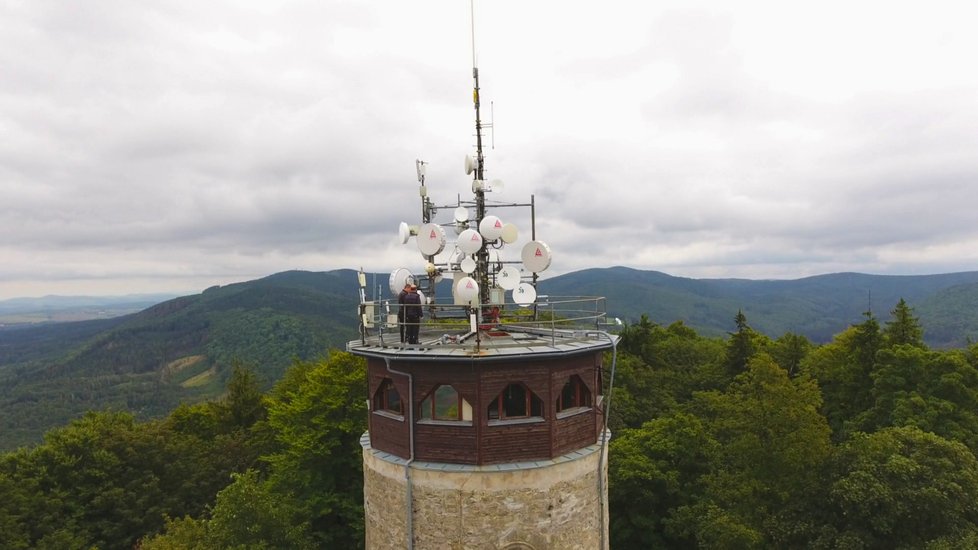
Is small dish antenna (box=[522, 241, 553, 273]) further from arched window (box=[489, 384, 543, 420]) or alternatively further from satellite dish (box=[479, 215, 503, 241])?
arched window (box=[489, 384, 543, 420])

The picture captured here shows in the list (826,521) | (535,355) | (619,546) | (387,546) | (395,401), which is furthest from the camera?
(619,546)

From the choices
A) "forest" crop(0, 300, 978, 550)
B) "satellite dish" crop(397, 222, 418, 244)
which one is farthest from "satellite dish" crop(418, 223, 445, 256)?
"forest" crop(0, 300, 978, 550)

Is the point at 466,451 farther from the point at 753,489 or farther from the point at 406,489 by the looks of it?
the point at 753,489

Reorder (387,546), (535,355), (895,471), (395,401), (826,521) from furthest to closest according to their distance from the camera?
(826,521)
(895,471)
(395,401)
(387,546)
(535,355)

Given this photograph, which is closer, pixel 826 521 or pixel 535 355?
pixel 535 355

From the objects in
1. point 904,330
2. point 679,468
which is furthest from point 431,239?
point 904,330

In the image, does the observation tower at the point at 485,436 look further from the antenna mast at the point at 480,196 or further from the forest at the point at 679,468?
the forest at the point at 679,468

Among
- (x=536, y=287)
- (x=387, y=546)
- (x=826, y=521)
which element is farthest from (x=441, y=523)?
(x=826, y=521)
